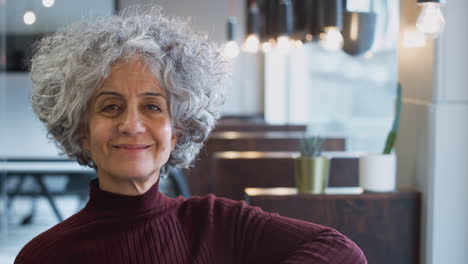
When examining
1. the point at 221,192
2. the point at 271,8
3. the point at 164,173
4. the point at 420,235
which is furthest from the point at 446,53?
the point at 271,8

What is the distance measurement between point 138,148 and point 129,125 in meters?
0.05

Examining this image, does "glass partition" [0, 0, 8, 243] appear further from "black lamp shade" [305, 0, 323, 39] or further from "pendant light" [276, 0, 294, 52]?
"black lamp shade" [305, 0, 323, 39]

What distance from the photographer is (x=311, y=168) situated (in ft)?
8.03

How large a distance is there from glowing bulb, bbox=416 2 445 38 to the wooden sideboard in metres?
0.69

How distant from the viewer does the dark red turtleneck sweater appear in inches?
56.4

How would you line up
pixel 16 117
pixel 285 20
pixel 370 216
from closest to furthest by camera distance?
pixel 370 216
pixel 285 20
pixel 16 117

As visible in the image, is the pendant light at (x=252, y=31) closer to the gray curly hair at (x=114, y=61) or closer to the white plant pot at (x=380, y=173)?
the white plant pot at (x=380, y=173)

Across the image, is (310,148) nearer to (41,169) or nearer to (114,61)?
(114,61)

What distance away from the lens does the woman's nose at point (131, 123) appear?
139cm

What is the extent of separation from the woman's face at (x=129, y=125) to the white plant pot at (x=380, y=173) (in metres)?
1.13

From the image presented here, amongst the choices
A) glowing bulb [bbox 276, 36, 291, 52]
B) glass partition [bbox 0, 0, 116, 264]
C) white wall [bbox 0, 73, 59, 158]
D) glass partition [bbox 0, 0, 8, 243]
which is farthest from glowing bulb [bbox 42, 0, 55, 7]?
glowing bulb [bbox 276, 36, 291, 52]

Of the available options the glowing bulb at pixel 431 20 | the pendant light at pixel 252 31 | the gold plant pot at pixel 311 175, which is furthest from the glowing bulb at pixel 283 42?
the glowing bulb at pixel 431 20

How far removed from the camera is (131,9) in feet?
5.36

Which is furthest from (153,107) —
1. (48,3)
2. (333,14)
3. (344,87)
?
(344,87)
